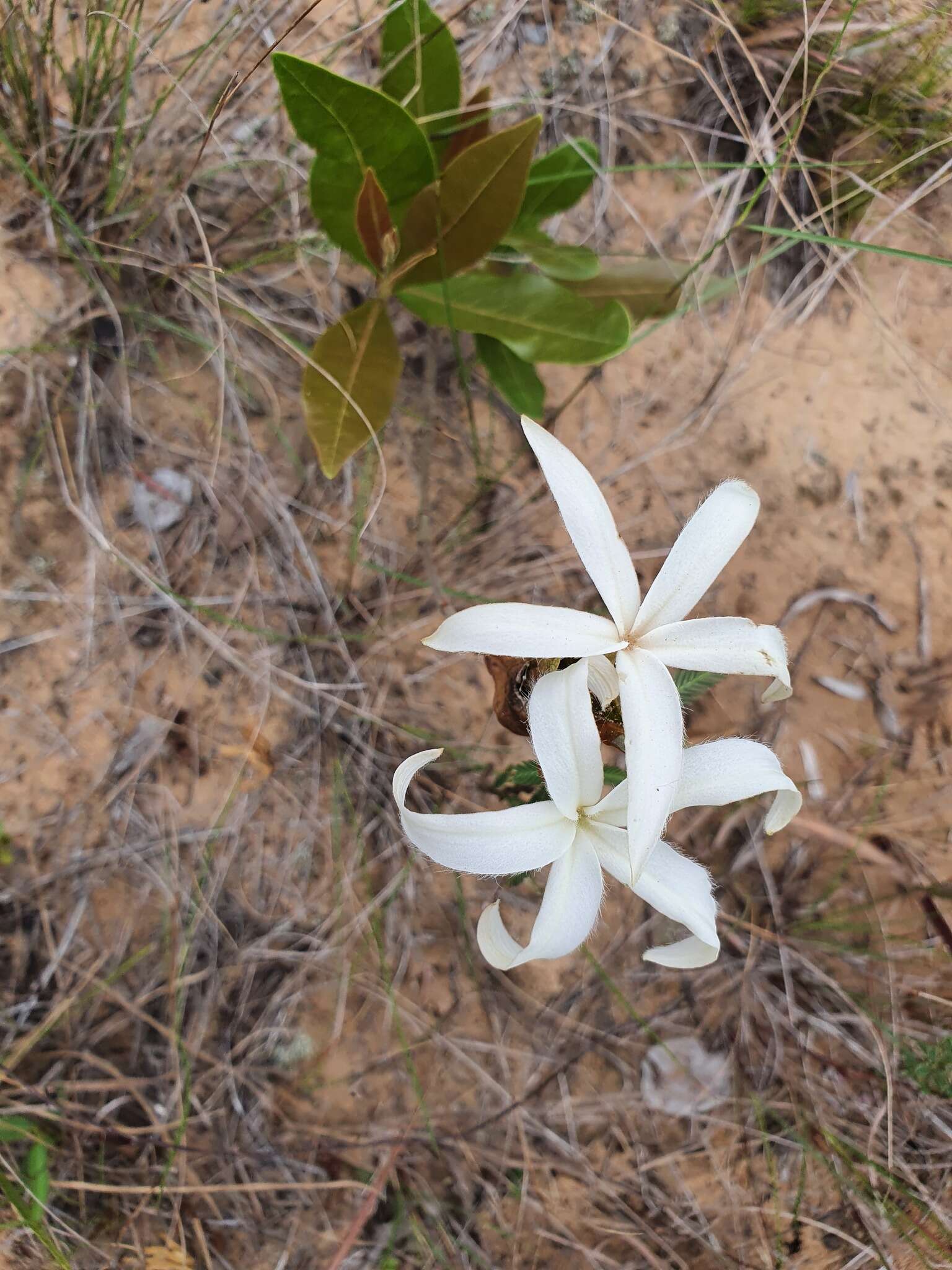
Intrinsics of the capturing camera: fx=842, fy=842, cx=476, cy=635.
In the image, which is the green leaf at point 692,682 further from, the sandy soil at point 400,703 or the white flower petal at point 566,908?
the sandy soil at point 400,703

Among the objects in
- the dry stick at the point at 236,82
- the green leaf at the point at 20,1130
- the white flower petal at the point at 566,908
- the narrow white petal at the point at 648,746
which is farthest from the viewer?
the green leaf at the point at 20,1130

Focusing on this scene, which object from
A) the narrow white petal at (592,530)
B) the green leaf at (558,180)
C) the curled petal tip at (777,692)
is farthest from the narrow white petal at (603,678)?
the green leaf at (558,180)

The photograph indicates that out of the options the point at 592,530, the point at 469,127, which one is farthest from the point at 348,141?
the point at 592,530

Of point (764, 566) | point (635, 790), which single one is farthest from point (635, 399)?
point (635, 790)

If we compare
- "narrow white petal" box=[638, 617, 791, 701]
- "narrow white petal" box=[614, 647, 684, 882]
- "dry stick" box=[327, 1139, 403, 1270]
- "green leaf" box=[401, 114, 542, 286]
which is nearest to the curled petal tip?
"narrow white petal" box=[638, 617, 791, 701]

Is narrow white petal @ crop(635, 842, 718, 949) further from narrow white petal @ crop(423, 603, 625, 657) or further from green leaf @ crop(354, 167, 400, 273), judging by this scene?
green leaf @ crop(354, 167, 400, 273)

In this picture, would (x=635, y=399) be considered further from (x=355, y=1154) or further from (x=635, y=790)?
(x=355, y=1154)
